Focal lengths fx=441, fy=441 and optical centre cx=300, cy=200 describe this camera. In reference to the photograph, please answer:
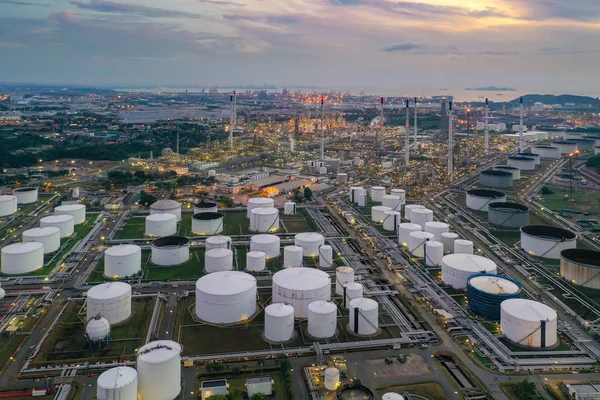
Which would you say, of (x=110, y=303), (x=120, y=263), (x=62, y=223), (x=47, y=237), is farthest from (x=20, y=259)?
(x=110, y=303)

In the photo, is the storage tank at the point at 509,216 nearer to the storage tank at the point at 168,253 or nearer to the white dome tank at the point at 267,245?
the white dome tank at the point at 267,245

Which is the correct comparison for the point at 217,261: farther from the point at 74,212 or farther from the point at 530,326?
the point at 530,326

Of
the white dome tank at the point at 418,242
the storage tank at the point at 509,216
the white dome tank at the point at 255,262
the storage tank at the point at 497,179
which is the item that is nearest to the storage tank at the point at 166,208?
the white dome tank at the point at 255,262

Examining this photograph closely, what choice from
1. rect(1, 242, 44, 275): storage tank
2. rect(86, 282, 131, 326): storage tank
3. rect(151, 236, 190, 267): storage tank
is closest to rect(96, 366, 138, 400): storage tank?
rect(86, 282, 131, 326): storage tank

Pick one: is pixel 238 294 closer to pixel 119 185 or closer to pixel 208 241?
pixel 208 241

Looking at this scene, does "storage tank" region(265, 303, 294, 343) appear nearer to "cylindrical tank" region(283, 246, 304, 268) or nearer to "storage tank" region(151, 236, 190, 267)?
"cylindrical tank" region(283, 246, 304, 268)

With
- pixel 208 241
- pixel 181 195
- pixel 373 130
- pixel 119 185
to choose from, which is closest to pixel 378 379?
pixel 208 241
